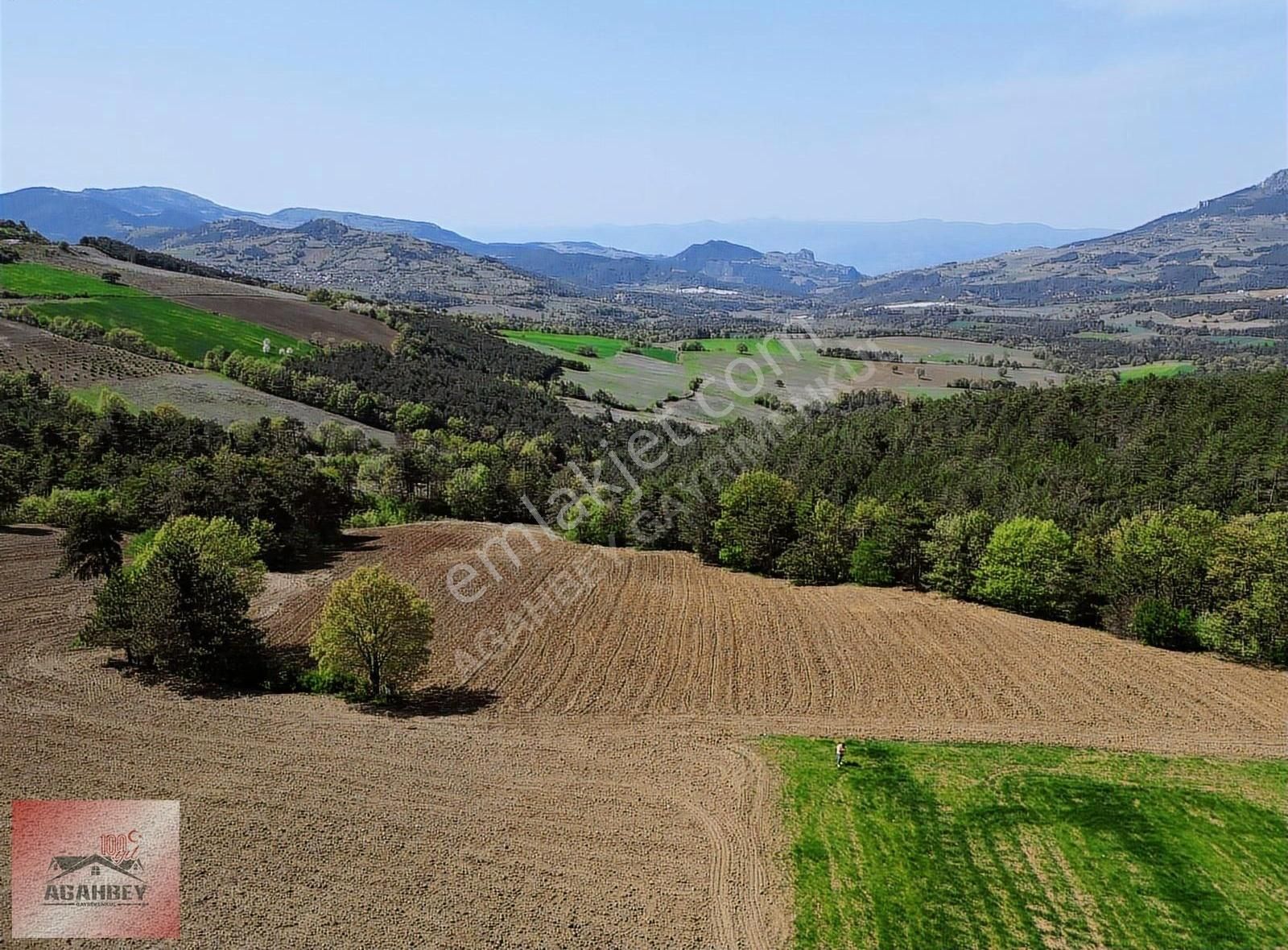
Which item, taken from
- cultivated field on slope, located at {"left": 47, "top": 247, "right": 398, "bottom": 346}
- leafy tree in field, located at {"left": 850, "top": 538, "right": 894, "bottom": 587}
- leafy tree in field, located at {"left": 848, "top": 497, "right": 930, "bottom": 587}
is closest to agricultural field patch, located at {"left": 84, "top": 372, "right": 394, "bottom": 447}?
cultivated field on slope, located at {"left": 47, "top": 247, "right": 398, "bottom": 346}

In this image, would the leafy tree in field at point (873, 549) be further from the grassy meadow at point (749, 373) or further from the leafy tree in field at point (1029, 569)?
the grassy meadow at point (749, 373)

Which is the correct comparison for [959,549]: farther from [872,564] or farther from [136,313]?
[136,313]

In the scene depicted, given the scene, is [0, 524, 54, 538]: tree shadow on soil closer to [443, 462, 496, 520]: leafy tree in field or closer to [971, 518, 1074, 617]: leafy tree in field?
[443, 462, 496, 520]: leafy tree in field

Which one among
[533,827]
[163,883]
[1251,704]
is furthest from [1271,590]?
[163,883]

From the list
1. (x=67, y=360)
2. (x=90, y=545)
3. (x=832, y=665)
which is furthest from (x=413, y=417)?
(x=832, y=665)

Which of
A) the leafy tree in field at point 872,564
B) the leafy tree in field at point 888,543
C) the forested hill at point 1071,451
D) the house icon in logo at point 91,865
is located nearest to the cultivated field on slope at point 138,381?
the forested hill at point 1071,451
